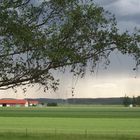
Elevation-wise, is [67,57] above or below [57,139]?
above

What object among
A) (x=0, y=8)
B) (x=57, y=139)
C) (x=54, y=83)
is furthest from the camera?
(x=57, y=139)

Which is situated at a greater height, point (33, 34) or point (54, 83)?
point (33, 34)

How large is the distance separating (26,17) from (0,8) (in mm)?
1651

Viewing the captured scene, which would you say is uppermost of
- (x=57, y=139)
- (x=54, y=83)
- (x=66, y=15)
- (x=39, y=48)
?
(x=66, y=15)

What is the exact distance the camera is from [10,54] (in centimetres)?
2130

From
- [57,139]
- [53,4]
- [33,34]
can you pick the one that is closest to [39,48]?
[33,34]

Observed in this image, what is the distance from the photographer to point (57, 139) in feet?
99.3

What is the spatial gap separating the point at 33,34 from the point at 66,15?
4.93 ft

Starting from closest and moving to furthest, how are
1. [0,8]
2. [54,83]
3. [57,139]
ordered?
[0,8]
[54,83]
[57,139]

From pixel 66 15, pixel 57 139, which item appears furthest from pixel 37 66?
pixel 57 139

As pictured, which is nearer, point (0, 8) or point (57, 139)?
point (0, 8)

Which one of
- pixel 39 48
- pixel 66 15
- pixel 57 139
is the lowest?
pixel 57 139

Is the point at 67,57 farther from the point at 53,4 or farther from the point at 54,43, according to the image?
the point at 53,4

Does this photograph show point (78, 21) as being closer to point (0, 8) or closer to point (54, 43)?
point (54, 43)
